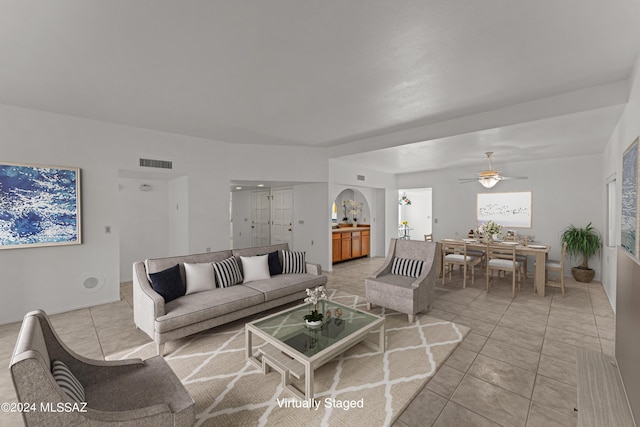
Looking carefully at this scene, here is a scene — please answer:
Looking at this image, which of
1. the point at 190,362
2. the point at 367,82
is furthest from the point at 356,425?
the point at 367,82

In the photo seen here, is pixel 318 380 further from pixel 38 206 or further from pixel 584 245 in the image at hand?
pixel 584 245

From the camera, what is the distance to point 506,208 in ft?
21.7

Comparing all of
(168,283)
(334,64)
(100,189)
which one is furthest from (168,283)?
(334,64)

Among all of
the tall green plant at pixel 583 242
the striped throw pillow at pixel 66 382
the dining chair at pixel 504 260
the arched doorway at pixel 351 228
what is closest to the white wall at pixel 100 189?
the arched doorway at pixel 351 228

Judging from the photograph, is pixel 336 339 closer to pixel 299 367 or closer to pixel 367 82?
pixel 299 367

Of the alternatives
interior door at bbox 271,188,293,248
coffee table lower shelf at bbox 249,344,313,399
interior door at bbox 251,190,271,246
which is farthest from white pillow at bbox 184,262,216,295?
interior door at bbox 251,190,271,246

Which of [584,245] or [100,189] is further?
[584,245]

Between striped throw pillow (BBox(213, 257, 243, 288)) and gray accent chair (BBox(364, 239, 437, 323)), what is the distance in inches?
72.5

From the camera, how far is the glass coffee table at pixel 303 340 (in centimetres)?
216

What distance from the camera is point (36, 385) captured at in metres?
1.12

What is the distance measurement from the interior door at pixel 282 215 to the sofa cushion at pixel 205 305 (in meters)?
3.63

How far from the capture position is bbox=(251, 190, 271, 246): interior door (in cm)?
784

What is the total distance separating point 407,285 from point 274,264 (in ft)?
6.37

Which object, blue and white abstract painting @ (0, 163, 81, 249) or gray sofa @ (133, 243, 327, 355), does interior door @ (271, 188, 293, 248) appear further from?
blue and white abstract painting @ (0, 163, 81, 249)
